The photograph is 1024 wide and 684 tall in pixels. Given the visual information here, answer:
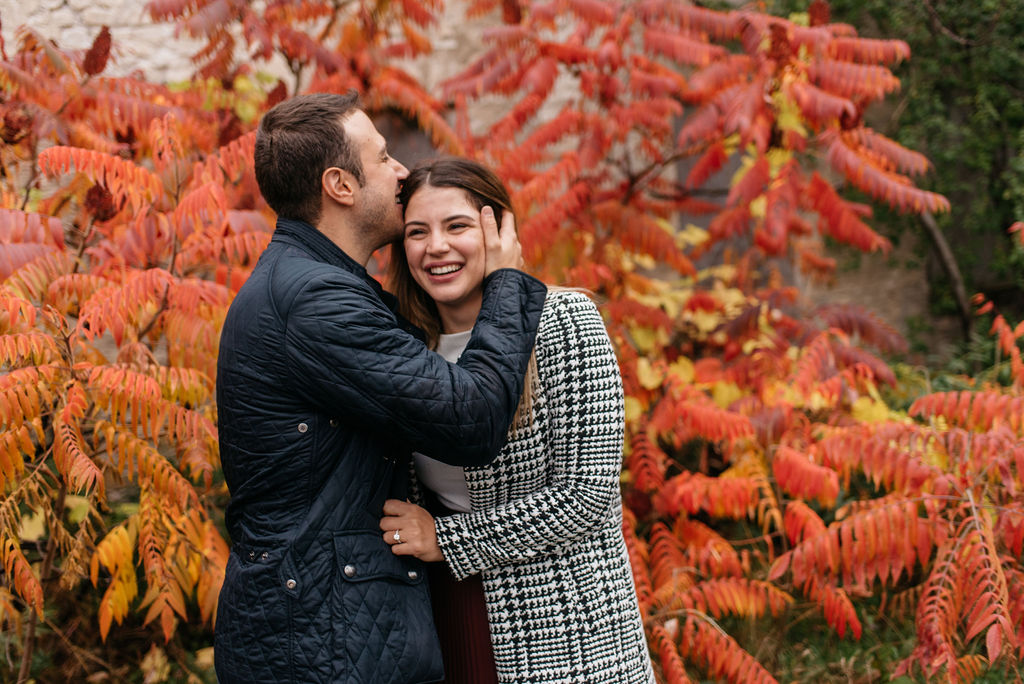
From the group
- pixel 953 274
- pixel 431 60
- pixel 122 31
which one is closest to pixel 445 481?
pixel 122 31

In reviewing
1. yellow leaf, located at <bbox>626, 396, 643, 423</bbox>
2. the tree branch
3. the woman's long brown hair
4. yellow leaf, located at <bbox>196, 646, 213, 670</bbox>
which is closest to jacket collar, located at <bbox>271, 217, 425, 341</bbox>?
the woman's long brown hair

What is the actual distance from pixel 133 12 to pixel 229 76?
1.41 m

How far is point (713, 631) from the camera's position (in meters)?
3.54

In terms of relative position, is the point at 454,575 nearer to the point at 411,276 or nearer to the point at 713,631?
the point at 411,276

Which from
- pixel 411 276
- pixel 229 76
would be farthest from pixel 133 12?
pixel 411 276

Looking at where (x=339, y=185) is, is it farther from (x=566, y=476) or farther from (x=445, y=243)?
(x=566, y=476)

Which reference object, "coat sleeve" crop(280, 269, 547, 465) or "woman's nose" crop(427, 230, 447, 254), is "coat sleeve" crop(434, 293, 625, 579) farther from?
"woman's nose" crop(427, 230, 447, 254)

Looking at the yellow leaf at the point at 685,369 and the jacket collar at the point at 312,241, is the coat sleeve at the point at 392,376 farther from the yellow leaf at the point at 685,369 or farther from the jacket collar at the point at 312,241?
the yellow leaf at the point at 685,369

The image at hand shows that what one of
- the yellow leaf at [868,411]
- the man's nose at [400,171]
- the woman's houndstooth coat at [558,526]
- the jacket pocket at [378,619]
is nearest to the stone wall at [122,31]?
the man's nose at [400,171]

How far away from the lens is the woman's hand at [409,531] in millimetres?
2133

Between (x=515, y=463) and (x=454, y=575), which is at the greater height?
(x=515, y=463)

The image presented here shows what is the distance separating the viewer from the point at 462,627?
242 centimetres

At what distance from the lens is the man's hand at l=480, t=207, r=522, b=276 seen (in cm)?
238

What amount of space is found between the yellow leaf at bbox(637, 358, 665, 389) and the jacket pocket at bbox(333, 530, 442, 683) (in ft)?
11.4
